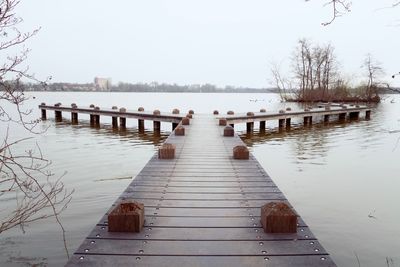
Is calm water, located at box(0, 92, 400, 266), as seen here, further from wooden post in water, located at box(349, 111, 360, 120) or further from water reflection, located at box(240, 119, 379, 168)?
wooden post in water, located at box(349, 111, 360, 120)

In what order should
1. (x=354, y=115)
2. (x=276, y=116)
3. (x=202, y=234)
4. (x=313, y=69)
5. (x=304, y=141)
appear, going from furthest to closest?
(x=313, y=69) < (x=354, y=115) < (x=276, y=116) < (x=304, y=141) < (x=202, y=234)

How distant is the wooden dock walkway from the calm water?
172 centimetres

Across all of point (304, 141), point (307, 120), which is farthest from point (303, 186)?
point (307, 120)

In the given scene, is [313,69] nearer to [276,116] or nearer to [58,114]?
[276,116]

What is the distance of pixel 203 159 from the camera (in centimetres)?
916

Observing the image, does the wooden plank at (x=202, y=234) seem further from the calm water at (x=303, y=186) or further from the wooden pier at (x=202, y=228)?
the calm water at (x=303, y=186)

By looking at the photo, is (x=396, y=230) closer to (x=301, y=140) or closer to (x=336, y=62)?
(x=301, y=140)

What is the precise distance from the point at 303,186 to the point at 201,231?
7.03 meters

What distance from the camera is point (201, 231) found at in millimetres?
4254

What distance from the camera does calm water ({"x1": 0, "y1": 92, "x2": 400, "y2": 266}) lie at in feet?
21.2

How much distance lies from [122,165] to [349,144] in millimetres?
11774

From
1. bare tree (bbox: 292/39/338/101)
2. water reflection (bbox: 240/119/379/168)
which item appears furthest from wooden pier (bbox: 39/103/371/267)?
bare tree (bbox: 292/39/338/101)

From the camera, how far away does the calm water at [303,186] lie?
647 cm

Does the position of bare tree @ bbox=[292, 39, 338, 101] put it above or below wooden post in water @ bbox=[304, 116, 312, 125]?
A: above
